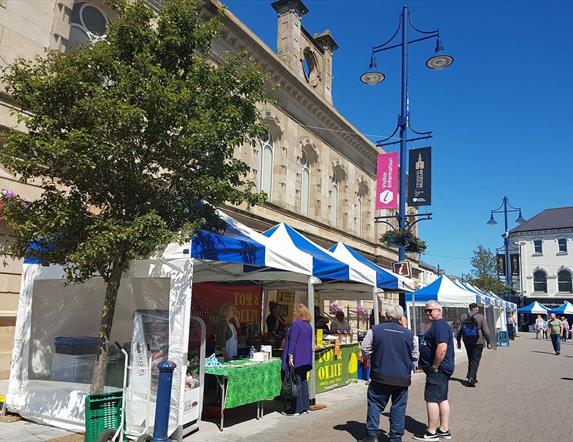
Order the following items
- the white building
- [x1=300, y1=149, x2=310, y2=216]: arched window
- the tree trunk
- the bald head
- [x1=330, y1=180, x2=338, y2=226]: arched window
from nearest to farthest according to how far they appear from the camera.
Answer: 1. the tree trunk
2. the bald head
3. [x1=300, y1=149, x2=310, y2=216]: arched window
4. [x1=330, y1=180, x2=338, y2=226]: arched window
5. the white building

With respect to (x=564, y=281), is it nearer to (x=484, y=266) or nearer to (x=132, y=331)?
(x=484, y=266)

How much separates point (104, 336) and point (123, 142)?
8.20 ft

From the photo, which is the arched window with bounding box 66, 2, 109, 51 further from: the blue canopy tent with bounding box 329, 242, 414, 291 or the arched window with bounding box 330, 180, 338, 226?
the arched window with bounding box 330, 180, 338, 226

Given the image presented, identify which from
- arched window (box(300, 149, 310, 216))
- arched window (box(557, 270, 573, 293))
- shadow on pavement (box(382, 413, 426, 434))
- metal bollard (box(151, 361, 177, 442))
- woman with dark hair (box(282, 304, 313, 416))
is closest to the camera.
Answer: metal bollard (box(151, 361, 177, 442))

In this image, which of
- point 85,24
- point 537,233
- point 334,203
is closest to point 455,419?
point 85,24

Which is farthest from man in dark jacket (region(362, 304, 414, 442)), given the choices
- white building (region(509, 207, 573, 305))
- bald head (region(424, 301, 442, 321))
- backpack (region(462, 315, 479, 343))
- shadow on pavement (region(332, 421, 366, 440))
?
white building (region(509, 207, 573, 305))

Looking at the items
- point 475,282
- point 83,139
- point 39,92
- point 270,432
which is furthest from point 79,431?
point 475,282

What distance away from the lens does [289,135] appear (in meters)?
21.7

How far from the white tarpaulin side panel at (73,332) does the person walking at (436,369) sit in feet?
10.8

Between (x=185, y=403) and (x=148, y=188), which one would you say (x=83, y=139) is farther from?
(x=185, y=403)

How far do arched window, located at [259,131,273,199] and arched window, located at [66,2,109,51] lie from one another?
868 centimetres

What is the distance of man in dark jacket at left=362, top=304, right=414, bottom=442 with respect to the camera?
20.1 ft

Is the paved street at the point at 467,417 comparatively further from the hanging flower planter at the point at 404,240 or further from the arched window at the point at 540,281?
the arched window at the point at 540,281

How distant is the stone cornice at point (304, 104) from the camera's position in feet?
60.0
